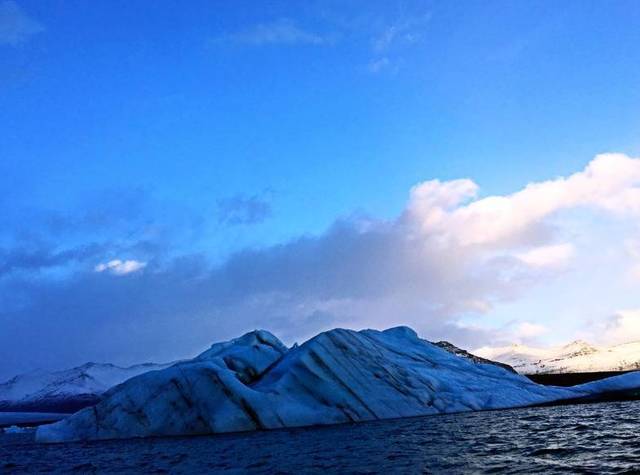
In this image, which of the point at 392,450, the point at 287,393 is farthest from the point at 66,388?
the point at 392,450

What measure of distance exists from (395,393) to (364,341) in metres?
3.20

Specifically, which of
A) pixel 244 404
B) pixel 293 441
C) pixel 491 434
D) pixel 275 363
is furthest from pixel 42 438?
pixel 491 434

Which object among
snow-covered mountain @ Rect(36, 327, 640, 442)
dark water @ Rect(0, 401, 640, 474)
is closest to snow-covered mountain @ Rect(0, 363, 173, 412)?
snow-covered mountain @ Rect(36, 327, 640, 442)

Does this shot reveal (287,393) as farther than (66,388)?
No

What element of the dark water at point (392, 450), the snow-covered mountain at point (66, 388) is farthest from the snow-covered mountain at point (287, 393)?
the snow-covered mountain at point (66, 388)

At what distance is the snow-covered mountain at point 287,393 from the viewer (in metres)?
16.9

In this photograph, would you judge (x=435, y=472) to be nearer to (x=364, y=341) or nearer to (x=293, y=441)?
(x=293, y=441)

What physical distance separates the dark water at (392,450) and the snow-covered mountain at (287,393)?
1.47 m

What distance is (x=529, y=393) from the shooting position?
22.9m

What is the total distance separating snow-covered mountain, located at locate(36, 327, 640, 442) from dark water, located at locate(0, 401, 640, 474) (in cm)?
147

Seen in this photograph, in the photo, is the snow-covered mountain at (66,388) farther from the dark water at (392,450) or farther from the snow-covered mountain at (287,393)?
the dark water at (392,450)

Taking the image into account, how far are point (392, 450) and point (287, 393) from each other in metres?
7.78

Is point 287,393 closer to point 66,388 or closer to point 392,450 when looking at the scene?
point 392,450

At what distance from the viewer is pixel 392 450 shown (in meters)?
10.5
